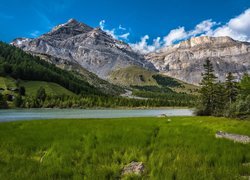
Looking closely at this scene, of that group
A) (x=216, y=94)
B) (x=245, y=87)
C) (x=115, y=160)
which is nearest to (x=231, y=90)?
(x=216, y=94)

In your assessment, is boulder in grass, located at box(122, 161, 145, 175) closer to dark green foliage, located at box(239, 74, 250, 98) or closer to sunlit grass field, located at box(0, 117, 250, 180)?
sunlit grass field, located at box(0, 117, 250, 180)

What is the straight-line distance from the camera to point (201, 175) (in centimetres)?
938

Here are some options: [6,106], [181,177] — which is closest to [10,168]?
[181,177]

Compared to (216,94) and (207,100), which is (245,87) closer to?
(216,94)

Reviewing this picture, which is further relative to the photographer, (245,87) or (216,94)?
(216,94)

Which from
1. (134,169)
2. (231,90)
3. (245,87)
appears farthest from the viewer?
(231,90)

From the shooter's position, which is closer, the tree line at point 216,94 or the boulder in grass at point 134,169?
the boulder in grass at point 134,169

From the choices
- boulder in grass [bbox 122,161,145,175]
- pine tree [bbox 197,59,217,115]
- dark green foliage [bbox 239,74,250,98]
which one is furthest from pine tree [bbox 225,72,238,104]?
boulder in grass [bbox 122,161,145,175]

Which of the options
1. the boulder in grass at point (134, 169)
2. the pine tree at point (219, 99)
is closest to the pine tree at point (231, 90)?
the pine tree at point (219, 99)

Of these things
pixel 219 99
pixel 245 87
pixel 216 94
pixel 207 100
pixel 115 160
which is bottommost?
pixel 115 160

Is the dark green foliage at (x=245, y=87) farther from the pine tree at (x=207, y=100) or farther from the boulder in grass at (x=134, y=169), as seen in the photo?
the boulder in grass at (x=134, y=169)

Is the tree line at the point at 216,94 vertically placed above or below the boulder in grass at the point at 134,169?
above

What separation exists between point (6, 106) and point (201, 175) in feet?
640

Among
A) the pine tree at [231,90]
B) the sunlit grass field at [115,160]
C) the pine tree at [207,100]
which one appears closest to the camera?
the sunlit grass field at [115,160]
